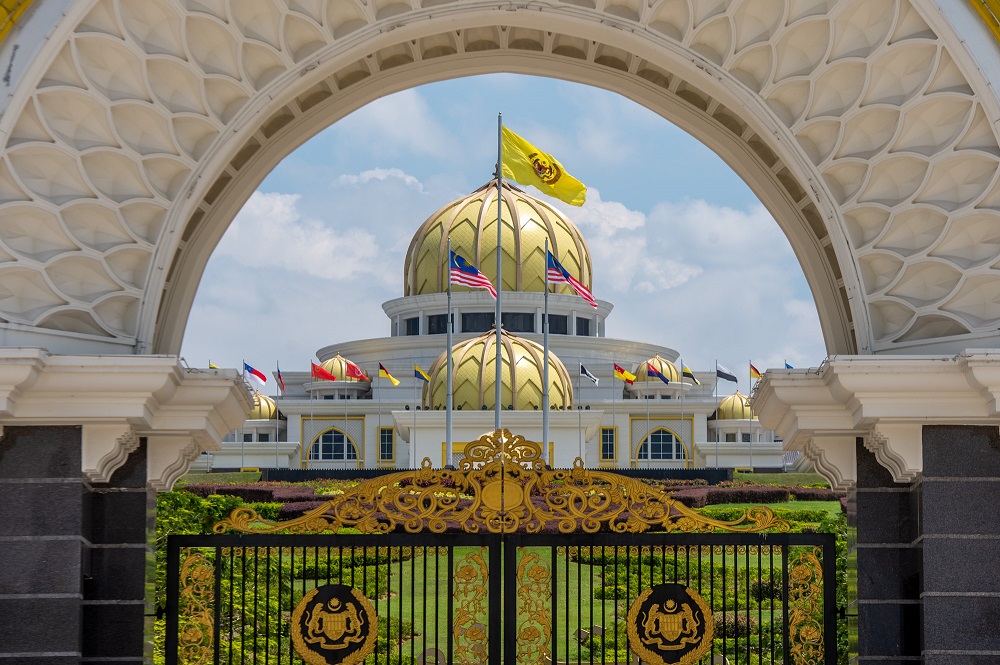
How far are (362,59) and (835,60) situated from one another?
9.84 feet

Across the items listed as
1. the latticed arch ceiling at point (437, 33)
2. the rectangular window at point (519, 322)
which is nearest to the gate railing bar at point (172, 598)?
the latticed arch ceiling at point (437, 33)

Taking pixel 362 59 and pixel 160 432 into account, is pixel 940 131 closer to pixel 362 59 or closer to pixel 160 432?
pixel 362 59

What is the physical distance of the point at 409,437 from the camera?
43469 millimetres

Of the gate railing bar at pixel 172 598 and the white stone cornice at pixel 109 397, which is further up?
the white stone cornice at pixel 109 397

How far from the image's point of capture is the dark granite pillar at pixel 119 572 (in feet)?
26.8

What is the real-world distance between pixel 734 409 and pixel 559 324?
9220mm

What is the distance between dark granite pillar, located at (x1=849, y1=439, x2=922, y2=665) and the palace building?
41080 millimetres

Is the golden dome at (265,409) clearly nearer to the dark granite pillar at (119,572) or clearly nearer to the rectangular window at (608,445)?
the rectangular window at (608,445)

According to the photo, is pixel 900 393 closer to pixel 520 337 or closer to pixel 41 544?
pixel 41 544

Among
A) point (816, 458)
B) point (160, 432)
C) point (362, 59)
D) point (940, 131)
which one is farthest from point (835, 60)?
point (160, 432)

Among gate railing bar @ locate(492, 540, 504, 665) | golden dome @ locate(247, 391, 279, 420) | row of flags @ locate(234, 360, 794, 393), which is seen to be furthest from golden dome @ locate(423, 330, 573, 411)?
gate railing bar @ locate(492, 540, 504, 665)

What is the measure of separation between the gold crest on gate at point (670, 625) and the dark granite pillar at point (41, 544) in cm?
312

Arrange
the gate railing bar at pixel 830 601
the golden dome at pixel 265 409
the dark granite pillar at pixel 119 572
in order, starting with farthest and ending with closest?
1. the golden dome at pixel 265 409
2. the gate railing bar at pixel 830 601
3. the dark granite pillar at pixel 119 572

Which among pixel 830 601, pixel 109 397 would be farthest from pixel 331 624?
pixel 830 601
